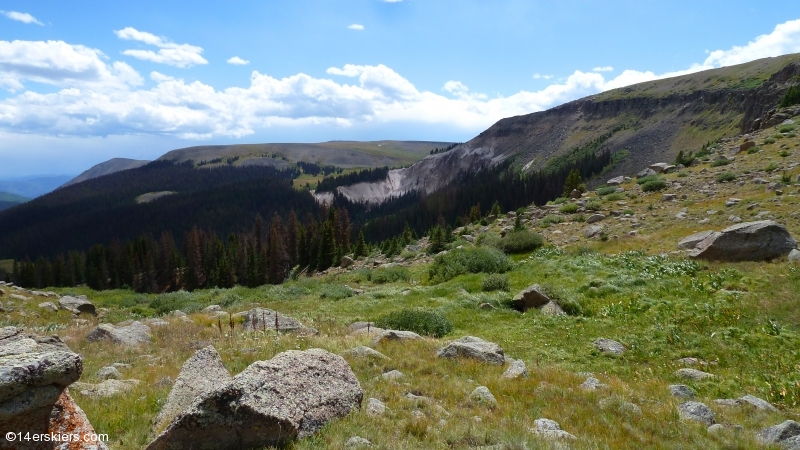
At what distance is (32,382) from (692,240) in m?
23.5

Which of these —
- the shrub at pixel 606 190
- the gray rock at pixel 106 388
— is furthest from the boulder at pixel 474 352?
the shrub at pixel 606 190

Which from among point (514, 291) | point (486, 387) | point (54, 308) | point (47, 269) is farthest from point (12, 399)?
point (47, 269)

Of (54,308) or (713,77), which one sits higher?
(713,77)

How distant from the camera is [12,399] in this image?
4.35 metres

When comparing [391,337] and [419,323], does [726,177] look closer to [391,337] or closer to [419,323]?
[419,323]

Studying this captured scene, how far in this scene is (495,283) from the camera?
2066 centimetres

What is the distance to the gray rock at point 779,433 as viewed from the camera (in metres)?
6.52

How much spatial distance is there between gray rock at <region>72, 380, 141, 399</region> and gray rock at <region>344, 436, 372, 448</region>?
5.02 m

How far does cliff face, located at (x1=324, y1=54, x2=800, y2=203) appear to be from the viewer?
91312 millimetres

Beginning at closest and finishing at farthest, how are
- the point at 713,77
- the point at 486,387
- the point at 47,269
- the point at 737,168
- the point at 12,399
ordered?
the point at 12,399 < the point at 486,387 < the point at 737,168 < the point at 47,269 < the point at 713,77

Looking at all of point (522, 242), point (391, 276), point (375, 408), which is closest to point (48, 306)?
point (391, 276)

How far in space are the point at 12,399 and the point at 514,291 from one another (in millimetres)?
18038

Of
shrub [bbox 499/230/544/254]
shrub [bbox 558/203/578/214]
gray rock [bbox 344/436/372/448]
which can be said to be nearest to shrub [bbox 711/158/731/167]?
shrub [bbox 558/203/578/214]

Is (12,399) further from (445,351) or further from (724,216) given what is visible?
(724,216)
